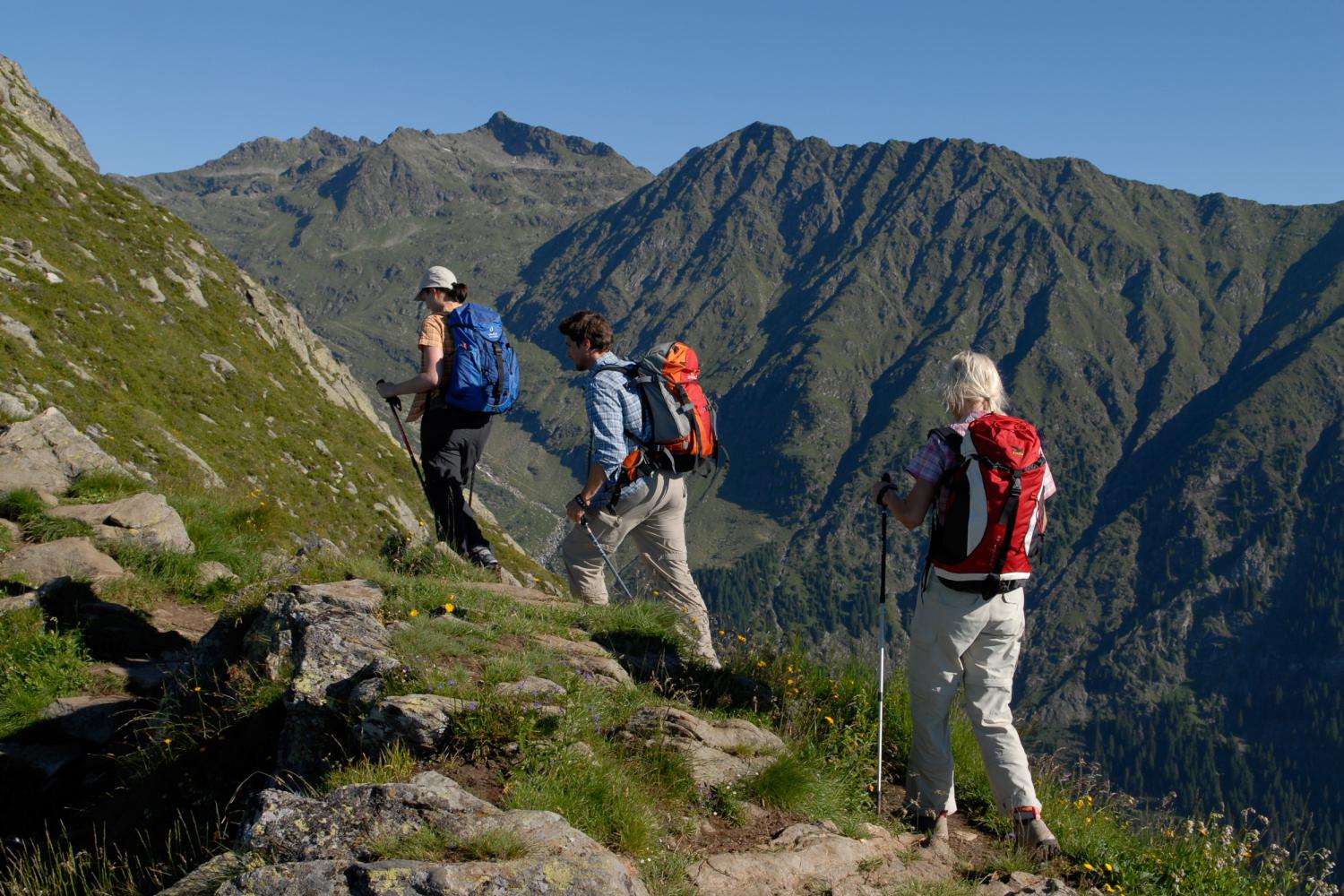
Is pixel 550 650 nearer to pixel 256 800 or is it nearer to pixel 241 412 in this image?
pixel 256 800

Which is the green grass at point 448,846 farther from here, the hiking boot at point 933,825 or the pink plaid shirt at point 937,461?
the pink plaid shirt at point 937,461

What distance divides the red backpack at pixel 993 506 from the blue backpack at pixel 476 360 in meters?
5.70

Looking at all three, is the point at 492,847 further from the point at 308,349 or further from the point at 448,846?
the point at 308,349

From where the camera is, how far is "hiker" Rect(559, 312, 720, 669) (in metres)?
9.00

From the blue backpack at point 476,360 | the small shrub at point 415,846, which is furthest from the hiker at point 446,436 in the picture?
the small shrub at point 415,846

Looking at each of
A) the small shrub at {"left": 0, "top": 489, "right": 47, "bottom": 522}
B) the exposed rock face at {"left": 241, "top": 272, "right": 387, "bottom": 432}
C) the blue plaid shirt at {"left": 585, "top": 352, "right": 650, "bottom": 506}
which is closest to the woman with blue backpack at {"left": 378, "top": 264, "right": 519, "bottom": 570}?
the blue plaid shirt at {"left": 585, "top": 352, "right": 650, "bottom": 506}

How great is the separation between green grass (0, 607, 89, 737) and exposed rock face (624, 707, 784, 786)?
529cm

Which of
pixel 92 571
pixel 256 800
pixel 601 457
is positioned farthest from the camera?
pixel 92 571

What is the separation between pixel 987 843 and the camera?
676cm

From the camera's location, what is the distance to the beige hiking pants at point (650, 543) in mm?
9398

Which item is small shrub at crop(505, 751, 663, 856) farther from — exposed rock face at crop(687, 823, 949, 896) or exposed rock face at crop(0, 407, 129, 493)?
exposed rock face at crop(0, 407, 129, 493)

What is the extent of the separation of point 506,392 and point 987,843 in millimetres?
6900

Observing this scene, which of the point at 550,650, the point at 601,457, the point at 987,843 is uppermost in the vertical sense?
the point at 601,457

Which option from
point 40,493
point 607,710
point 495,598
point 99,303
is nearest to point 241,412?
point 99,303
